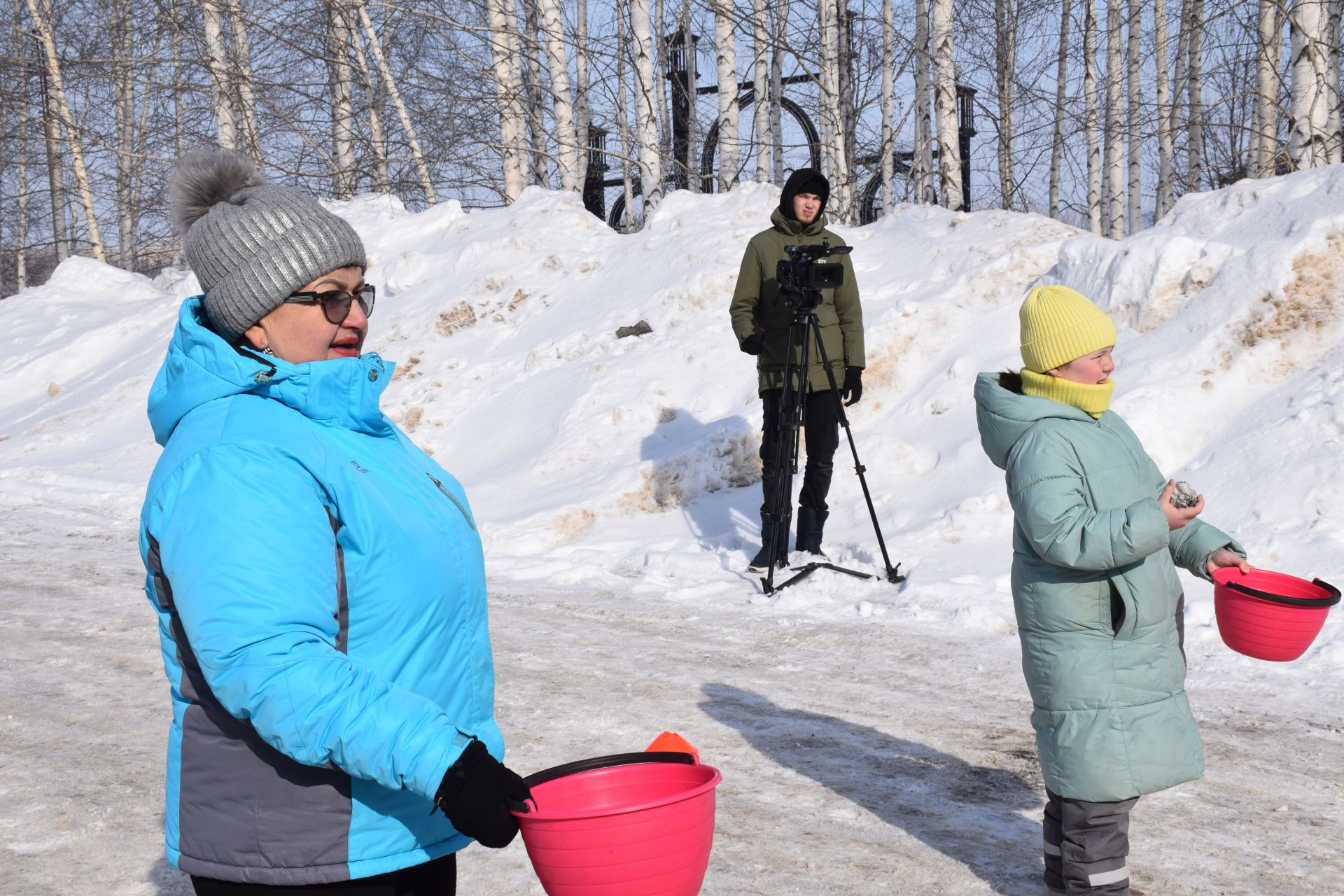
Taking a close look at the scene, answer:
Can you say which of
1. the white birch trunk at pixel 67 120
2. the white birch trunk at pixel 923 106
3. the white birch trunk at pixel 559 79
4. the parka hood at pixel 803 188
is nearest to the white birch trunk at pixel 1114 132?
the white birch trunk at pixel 923 106

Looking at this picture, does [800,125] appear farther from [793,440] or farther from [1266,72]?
[793,440]

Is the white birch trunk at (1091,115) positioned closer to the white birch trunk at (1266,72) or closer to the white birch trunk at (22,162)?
the white birch trunk at (1266,72)

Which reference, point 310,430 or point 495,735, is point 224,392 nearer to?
point 310,430

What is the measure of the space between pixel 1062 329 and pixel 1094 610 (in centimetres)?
68

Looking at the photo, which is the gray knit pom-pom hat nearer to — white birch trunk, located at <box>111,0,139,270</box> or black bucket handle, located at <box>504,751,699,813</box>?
black bucket handle, located at <box>504,751,699,813</box>

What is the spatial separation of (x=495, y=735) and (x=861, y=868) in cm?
163

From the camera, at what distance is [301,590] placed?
58.2 inches

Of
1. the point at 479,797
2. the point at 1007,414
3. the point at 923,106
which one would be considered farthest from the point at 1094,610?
the point at 923,106

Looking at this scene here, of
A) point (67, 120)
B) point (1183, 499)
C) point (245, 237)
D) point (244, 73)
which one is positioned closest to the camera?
point (245, 237)

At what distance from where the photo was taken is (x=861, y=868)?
3.06 meters

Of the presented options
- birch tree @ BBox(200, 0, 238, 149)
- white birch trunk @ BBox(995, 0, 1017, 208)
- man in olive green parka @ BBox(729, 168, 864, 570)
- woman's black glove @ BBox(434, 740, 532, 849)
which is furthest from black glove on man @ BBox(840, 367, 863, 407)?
white birch trunk @ BBox(995, 0, 1017, 208)

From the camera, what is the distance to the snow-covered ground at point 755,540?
3.34m

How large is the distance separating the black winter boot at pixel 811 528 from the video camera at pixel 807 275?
121 cm

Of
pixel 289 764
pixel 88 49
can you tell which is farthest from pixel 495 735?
pixel 88 49
